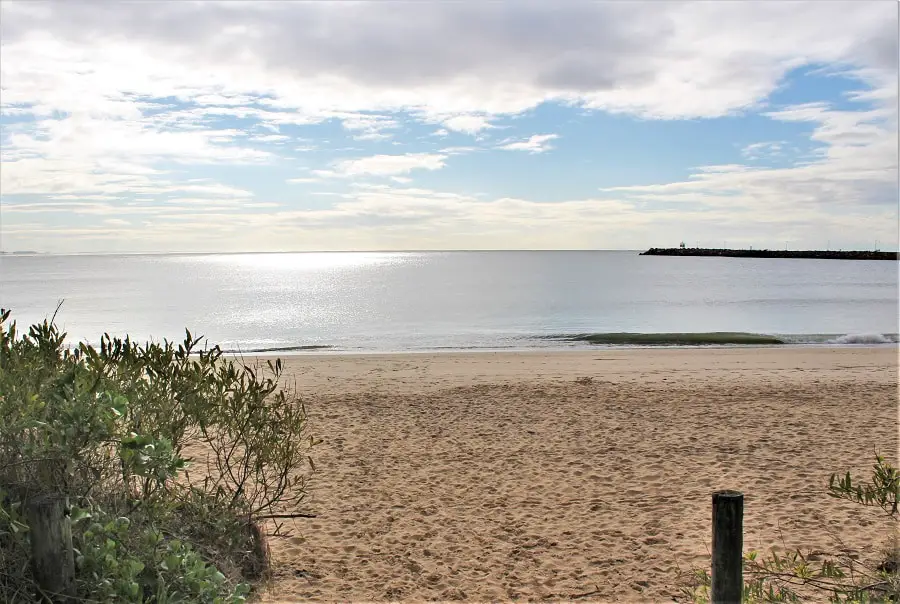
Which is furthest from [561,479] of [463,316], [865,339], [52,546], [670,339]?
[463,316]

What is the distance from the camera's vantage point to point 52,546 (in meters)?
3.20

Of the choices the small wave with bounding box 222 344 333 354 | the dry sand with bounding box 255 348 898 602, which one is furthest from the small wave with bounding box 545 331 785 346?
the dry sand with bounding box 255 348 898 602

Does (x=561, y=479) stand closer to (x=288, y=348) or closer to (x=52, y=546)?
(x=52, y=546)

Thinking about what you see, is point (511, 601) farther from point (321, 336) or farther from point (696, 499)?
point (321, 336)

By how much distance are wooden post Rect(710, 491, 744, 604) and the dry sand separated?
69.5 inches

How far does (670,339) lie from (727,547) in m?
25.7

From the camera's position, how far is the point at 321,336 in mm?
32125

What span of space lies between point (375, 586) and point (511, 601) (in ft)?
3.60

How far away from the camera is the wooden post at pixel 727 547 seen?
3350 mm

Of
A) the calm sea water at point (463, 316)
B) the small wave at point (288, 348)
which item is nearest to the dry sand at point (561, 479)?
the small wave at point (288, 348)

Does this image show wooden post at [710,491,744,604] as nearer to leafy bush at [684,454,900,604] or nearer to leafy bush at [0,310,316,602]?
leafy bush at [684,454,900,604]

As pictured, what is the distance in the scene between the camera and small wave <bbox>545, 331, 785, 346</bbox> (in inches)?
1057

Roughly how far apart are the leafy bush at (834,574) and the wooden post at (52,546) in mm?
3611

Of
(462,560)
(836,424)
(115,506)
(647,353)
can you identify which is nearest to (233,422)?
(115,506)
